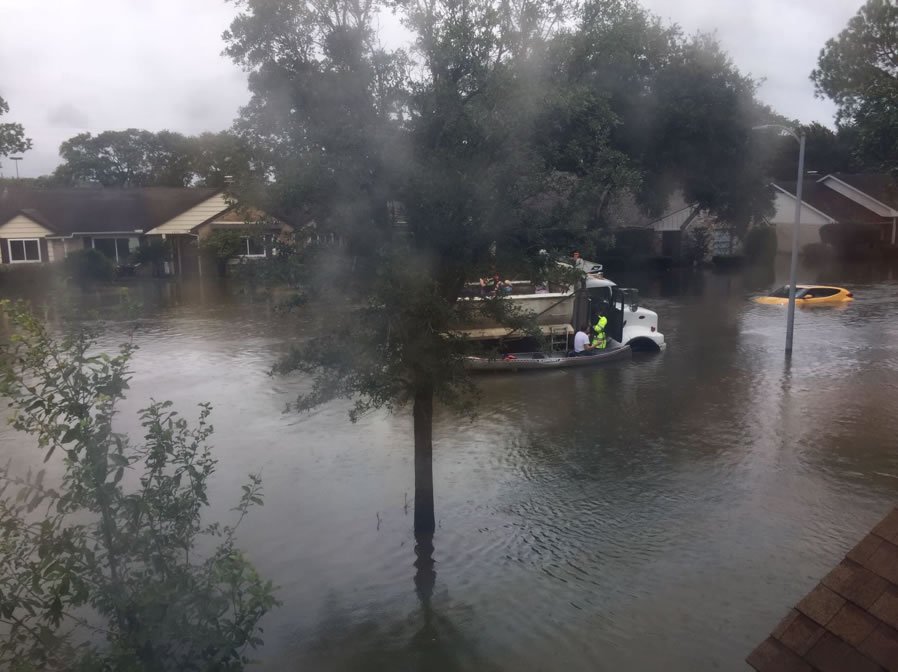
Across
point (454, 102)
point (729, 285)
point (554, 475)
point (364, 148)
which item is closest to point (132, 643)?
point (364, 148)

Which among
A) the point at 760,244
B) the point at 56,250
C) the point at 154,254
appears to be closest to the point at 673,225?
the point at 760,244

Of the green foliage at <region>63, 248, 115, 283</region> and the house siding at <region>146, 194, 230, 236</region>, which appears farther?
the house siding at <region>146, 194, 230, 236</region>

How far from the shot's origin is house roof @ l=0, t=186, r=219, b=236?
39.5 meters

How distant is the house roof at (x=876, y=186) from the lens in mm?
50812

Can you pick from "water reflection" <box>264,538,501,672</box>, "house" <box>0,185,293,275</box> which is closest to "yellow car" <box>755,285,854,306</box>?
"water reflection" <box>264,538,501,672</box>

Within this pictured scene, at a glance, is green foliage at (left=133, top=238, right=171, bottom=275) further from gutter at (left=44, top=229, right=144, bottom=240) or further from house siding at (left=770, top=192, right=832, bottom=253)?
house siding at (left=770, top=192, right=832, bottom=253)

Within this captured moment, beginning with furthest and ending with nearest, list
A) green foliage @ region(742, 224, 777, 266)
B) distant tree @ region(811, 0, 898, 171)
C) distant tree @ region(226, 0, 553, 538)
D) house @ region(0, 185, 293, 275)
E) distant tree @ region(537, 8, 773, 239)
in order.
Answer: green foliage @ region(742, 224, 777, 266) → house @ region(0, 185, 293, 275) → distant tree @ region(537, 8, 773, 239) → distant tree @ region(811, 0, 898, 171) → distant tree @ region(226, 0, 553, 538)

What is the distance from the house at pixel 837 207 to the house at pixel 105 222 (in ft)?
114

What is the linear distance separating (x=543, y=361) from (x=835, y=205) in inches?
1676

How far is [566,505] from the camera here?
9719 mm

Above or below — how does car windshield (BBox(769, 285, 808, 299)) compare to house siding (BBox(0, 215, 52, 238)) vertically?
below

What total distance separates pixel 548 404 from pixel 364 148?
313 inches

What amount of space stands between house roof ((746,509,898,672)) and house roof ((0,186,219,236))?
134ft

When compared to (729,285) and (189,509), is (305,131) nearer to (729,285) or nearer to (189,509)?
(189,509)
